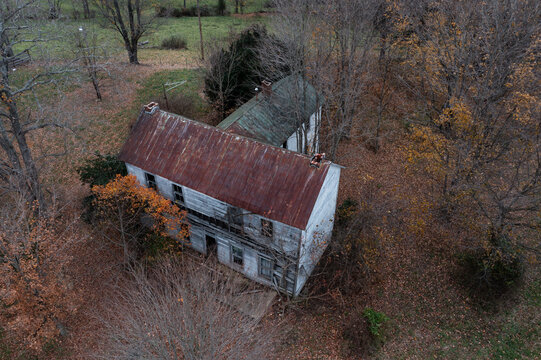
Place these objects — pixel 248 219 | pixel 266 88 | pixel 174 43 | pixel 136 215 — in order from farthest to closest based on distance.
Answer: pixel 174 43, pixel 266 88, pixel 136 215, pixel 248 219

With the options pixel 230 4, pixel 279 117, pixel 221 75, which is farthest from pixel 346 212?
pixel 230 4

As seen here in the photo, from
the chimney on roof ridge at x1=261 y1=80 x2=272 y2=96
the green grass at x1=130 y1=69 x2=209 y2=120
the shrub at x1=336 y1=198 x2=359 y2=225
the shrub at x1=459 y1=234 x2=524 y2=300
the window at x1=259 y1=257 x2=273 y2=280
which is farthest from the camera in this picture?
the green grass at x1=130 y1=69 x2=209 y2=120

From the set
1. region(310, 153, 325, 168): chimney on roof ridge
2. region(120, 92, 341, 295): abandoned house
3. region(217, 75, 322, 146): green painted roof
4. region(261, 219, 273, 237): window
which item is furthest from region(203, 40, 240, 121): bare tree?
region(261, 219, 273, 237): window

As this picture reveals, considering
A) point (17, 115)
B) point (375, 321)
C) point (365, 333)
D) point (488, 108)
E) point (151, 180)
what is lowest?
point (365, 333)

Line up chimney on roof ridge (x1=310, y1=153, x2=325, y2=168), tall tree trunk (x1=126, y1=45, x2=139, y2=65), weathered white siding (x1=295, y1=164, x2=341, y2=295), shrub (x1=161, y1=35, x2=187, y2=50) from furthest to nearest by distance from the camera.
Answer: shrub (x1=161, y1=35, x2=187, y2=50) → tall tree trunk (x1=126, y1=45, x2=139, y2=65) → weathered white siding (x1=295, y1=164, x2=341, y2=295) → chimney on roof ridge (x1=310, y1=153, x2=325, y2=168)

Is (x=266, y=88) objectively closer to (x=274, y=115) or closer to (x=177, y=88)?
(x=274, y=115)

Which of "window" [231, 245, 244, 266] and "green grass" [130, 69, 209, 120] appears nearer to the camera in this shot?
"window" [231, 245, 244, 266]

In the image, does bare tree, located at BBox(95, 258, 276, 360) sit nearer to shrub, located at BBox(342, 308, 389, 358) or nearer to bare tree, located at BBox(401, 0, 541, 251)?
shrub, located at BBox(342, 308, 389, 358)
